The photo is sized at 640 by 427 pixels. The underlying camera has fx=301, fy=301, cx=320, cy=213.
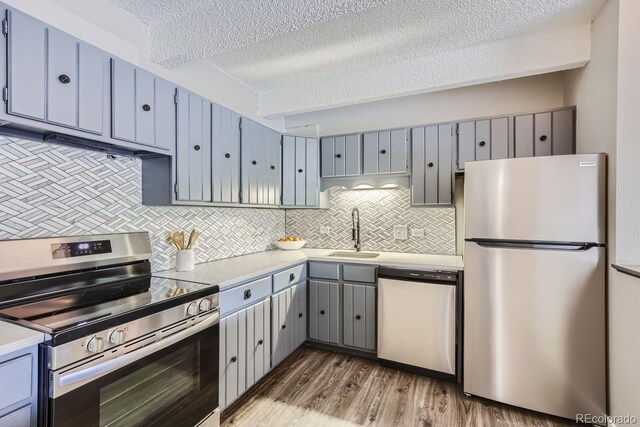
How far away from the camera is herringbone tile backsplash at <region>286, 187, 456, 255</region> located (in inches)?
119

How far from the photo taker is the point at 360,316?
272cm

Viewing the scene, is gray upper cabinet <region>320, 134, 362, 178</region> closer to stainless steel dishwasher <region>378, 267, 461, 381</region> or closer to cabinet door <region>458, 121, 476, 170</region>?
cabinet door <region>458, 121, 476, 170</region>

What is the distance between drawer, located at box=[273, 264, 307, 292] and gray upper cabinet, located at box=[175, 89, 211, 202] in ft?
2.78

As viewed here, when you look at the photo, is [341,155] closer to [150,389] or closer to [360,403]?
[360,403]

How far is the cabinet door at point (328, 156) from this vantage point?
3.24 m

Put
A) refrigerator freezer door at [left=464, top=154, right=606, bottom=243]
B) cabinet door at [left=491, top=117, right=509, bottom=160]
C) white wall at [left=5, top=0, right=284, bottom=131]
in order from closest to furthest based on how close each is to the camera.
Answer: white wall at [left=5, top=0, right=284, bottom=131], refrigerator freezer door at [left=464, top=154, right=606, bottom=243], cabinet door at [left=491, top=117, right=509, bottom=160]

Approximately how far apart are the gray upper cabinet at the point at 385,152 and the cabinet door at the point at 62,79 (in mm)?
2305

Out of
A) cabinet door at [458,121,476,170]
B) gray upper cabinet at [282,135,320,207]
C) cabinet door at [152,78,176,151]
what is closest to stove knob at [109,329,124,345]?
cabinet door at [152,78,176,151]

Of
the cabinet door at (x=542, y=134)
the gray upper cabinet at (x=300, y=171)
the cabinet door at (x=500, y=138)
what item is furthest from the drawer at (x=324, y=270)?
the cabinet door at (x=542, y=134)

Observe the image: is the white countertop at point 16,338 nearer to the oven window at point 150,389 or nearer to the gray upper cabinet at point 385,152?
the oven window at point 150,389

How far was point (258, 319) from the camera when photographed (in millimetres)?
2262

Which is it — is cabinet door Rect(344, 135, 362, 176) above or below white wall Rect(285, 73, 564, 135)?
below

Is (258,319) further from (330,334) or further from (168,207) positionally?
(168,207)

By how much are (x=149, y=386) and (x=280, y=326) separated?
1215 millimetres
